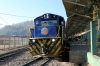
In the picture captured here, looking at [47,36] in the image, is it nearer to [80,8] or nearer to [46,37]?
[46,37]

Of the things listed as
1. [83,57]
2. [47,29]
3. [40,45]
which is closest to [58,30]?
[47,29]

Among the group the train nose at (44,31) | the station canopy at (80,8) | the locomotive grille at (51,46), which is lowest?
the locomotive grille at (51,46)

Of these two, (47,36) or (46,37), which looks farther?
(47,36)

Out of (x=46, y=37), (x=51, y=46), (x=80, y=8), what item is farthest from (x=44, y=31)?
(x=80, y=8)

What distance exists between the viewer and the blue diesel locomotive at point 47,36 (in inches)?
547

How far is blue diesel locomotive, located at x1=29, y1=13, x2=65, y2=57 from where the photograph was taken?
13898 millimetres

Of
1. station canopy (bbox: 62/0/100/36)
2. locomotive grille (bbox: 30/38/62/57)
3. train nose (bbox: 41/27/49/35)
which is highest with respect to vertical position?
station canopy (bbox: 62/0/100/36)

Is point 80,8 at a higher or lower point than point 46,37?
higher

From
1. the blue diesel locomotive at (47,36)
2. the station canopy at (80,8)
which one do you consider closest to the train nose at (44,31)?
the blue diesel locomotive at (47,36)

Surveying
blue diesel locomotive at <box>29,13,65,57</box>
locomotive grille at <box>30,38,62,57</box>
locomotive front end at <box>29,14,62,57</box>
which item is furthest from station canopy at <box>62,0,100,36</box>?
locomotive grille at <box>30,38,62,57</box>

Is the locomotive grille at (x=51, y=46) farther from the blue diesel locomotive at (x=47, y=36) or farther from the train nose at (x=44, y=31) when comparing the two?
the train nose at (x=44, y=31)

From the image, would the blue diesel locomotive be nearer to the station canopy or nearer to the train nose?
the train nose

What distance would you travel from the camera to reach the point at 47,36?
14453mm

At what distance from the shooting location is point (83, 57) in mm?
12227
